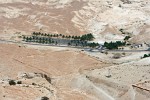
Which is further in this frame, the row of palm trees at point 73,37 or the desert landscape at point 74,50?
the row of palm trees at point 73,37

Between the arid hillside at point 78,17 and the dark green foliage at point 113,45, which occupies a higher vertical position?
the arid hillside at point 78,17

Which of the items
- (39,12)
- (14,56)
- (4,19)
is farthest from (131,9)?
(14,56)

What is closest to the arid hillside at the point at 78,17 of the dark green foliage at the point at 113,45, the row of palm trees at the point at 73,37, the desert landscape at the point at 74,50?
the desert landscape at the point at 74,50

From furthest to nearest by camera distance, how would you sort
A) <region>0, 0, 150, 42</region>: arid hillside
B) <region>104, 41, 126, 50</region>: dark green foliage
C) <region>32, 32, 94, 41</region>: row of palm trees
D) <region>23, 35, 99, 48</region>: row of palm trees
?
1. <region>0, 0, 150, 42</region>: arid hillside
2. <region>32, 32, 94, 41</region>: row of palm trees
3. <region>23, 35, 99, 48</region>: row of palm trees
4. <region>104, 41, 126, 50</region>: dark green foliage

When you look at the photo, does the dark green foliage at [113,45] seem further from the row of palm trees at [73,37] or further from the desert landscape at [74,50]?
the row of palm trees at [73,37]

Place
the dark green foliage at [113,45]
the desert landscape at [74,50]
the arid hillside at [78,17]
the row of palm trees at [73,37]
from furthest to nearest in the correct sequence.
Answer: the arid hillside at [78,17], the row of palm trees at [73,37], the dark green foliage at [113,45], the desert landscape at [74,50]

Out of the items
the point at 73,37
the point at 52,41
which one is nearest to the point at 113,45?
the point at 73,37

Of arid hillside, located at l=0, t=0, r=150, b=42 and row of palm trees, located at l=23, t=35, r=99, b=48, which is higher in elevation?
arid hillside, located at l=0, t=0, r=150, b=42

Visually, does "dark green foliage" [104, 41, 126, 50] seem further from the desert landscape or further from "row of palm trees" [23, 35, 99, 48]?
"row of palm trees" [23, 35, 99, 48]

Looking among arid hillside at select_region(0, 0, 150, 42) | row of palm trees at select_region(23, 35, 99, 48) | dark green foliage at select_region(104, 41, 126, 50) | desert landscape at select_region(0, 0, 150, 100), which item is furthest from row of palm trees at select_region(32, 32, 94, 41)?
A: dark green foliage at select_region(104, 41, 126, 50)
